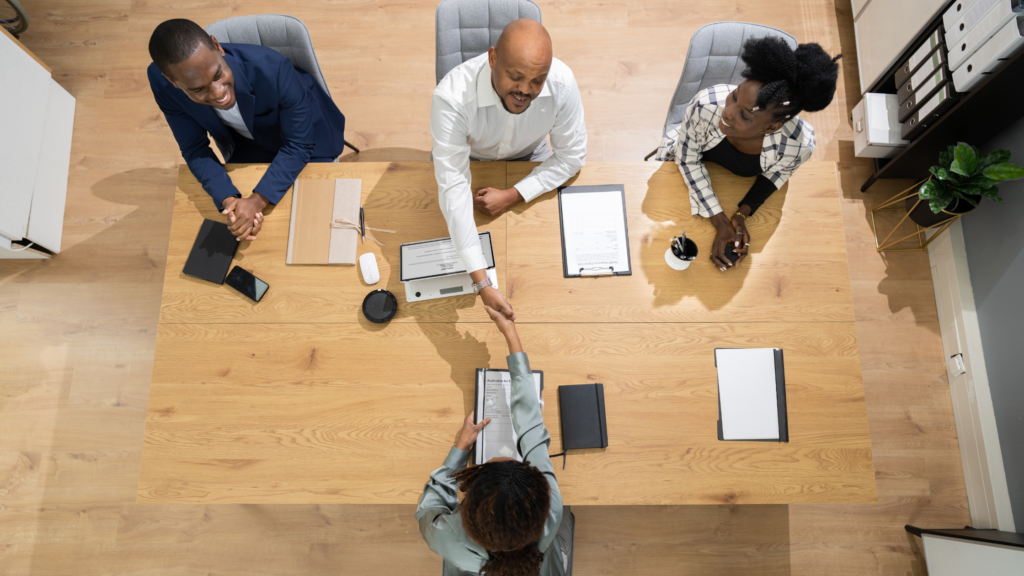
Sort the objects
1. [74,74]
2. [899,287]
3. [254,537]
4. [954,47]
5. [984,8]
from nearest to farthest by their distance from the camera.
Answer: [984,8], [954,47], [254,537], [899,287], [74,74]

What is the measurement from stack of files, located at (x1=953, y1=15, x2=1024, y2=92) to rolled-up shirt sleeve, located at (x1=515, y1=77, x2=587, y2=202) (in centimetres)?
158

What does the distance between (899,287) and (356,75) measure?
306 cm

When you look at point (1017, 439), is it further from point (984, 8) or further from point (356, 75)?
point (356, 75)

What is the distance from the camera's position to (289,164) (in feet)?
5.77

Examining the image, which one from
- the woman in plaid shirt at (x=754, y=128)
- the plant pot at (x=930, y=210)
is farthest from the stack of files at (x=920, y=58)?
the woman in plaid shirt at (x=754, y=128)

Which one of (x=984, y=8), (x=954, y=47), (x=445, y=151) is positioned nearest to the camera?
(x=445, y=151)

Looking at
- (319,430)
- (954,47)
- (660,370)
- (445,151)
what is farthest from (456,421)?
(954,47)

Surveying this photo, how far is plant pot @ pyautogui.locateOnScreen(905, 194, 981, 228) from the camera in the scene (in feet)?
6.89

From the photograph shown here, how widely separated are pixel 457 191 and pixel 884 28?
2.45 meters

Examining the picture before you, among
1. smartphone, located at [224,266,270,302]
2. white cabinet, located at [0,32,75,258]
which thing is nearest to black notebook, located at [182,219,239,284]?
smartphone, located at [224,266,270,302]

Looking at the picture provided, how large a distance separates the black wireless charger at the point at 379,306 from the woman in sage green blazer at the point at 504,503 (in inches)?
13.5

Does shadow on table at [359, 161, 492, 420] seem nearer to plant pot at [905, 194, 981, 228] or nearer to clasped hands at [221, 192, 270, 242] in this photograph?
clasped hands at [221, 192, 270, 242]

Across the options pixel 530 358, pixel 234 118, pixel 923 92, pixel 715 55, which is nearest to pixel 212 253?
pixel 234 118

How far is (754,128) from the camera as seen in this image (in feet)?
4.91
